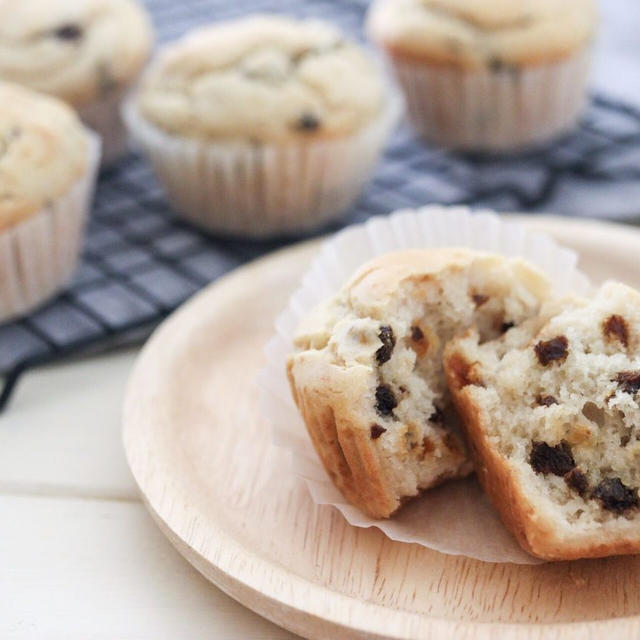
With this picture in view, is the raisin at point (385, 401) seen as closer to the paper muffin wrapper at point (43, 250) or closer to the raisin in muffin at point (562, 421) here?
the raisin in muffin at point (562, 421)

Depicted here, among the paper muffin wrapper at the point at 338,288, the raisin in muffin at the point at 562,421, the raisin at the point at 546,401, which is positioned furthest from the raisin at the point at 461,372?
the paper muffin wrapper at the point at 338,288

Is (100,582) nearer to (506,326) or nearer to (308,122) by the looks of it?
(506,326)

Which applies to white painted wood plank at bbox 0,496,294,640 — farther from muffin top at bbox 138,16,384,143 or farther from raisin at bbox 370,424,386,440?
muffin top at bbox 138,16,384,143

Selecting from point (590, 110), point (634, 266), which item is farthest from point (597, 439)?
point (590, 110)

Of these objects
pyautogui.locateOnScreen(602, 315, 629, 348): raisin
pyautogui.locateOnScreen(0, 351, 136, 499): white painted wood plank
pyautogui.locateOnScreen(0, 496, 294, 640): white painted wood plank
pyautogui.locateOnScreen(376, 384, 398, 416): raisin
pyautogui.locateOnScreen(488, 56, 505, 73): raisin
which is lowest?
pyautogui.locateOnScreen(0, 351, 136, 499): white painted wood plank

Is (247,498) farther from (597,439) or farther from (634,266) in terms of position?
(634,266)

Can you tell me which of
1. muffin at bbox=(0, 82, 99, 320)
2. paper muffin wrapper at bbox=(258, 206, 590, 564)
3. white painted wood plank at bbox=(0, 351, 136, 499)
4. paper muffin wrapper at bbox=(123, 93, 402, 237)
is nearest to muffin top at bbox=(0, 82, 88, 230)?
muffin at bbox=(0, 82, 99, 320)

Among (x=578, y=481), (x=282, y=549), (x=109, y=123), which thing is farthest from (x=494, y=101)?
(x=282, y=549)
